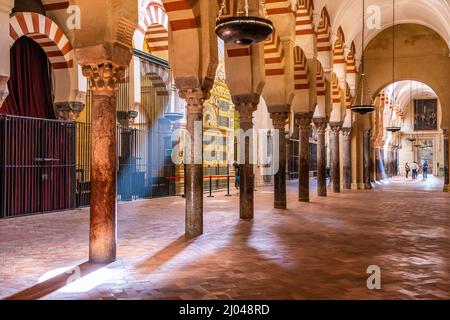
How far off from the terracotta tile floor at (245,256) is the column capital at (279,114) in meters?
2.11

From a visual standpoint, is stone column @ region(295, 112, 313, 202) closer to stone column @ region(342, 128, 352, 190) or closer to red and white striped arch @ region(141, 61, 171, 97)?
red and white striped arch @ region(141, 61, 171, 97)

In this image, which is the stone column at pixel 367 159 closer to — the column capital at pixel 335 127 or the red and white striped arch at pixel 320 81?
the column capital at pixel 335 127

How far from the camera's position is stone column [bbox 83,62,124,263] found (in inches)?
189

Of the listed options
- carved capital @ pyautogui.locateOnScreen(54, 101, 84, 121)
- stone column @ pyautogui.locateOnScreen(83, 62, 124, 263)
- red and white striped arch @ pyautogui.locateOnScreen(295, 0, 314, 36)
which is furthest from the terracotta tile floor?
red and white striped arch @ pyautogui.locateOnScreen(295, 0, 314, 36)

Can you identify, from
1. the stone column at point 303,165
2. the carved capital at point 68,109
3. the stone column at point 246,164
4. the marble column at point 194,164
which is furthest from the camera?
the stone column at point 303,165

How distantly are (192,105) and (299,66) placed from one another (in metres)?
6.17

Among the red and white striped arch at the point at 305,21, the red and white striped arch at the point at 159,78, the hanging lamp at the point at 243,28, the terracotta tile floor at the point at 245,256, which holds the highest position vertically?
the red and white striped arch at the point at 305,21

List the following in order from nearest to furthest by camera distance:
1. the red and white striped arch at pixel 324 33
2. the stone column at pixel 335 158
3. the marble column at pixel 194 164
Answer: the marble column at pixel 194 164 < the red and white striped arch at pixel 324 33 < the stone column at pixel 335 158

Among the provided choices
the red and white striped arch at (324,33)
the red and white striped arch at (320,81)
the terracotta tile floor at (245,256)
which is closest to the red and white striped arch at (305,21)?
the red and white striped arch at (324,33)

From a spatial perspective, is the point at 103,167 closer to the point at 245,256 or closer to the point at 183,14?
the point at 245,256

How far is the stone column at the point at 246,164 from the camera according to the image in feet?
27.3

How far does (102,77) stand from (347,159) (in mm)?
13521

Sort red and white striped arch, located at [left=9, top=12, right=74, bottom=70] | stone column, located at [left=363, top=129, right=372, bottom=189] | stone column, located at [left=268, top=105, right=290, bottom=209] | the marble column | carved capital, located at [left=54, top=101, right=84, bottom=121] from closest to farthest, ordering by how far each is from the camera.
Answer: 1. the marble column
2. red and white striped arch, located at [left=9, top=12, right=74, bottom=70]
3. stone column, located at [left=268, top=105, right=290, bottom=209]
4. carved capital, located at [left=54, top=101, right=84, bottom=121]
5. stone column, located at [left=363, top=129, right=372, bottom=189]

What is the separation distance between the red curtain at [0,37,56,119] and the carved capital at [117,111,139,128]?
5.90 feet
